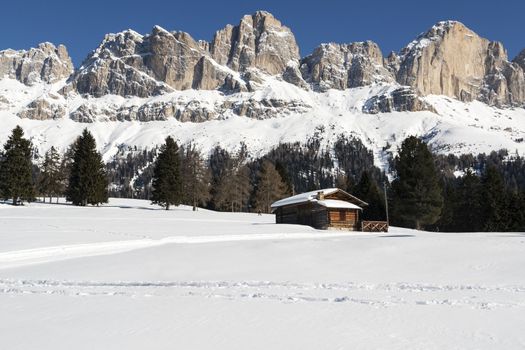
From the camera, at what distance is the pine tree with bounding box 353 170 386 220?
71.4 meters

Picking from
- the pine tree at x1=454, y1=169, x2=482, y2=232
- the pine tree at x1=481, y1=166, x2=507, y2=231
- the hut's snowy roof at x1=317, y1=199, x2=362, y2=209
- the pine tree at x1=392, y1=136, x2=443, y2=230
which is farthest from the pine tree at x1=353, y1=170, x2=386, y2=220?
the hut's snowy roof at x1=317, y1=199, x2=362, y2=209

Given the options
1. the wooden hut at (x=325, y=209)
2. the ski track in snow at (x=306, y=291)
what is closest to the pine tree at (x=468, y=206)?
the wooden hut at (x=325, y=209)

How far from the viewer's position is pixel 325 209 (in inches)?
2101

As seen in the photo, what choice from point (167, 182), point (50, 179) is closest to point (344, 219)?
point (167, 182)

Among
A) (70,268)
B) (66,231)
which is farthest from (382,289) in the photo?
(66,231)

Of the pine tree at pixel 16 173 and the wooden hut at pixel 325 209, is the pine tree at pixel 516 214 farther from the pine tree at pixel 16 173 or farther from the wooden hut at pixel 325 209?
the pine tree at pixel 16 173

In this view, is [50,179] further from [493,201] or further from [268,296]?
[268,296]

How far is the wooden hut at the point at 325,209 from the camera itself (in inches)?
2098

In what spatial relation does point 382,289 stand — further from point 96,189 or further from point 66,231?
point 96,189

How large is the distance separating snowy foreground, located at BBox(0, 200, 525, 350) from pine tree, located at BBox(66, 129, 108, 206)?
4144 centimetres

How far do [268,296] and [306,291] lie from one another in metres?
1.27

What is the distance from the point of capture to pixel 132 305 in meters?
12.0

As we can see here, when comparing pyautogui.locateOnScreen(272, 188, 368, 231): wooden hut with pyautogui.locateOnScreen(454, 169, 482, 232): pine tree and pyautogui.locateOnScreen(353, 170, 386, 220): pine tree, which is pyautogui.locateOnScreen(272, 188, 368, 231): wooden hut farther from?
pyautogui.locateOnScreen(454, 169, 482, 232): pine tree

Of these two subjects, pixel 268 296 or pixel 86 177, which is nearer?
pixel 268 296
